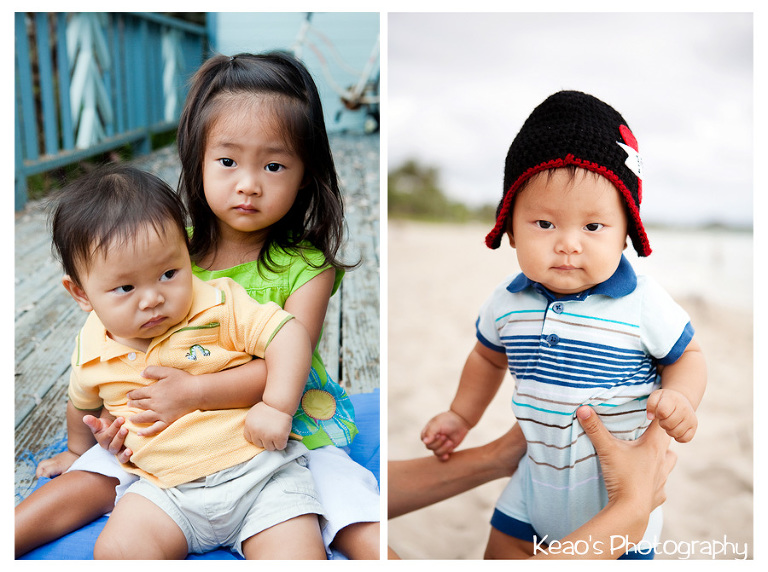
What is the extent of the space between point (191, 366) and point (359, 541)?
0.52 metres

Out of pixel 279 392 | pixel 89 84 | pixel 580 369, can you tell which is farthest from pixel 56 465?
pixel 89 84

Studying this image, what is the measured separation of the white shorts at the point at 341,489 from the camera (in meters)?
1.45

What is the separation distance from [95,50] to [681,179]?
4231 mm

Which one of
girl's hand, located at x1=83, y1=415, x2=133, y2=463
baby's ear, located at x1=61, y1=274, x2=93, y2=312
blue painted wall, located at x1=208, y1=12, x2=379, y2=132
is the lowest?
girl's hand, located at x1=83, y1=415, x2=133, y2=463

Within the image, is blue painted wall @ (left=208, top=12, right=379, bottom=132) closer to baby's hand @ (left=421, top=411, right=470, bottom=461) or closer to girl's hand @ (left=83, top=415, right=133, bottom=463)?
baby's hand @ (left=421, top=411, right=470, bottom=461)

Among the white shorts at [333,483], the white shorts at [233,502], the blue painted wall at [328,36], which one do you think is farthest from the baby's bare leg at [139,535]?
the blue painted wall at [328,36]

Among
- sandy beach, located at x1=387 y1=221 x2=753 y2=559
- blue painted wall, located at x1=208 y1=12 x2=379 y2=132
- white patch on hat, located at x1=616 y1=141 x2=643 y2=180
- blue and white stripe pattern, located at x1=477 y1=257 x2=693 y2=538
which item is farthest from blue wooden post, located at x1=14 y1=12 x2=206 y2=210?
white patch on hat, located at x1=616 y1=141 x2=643 y2=180

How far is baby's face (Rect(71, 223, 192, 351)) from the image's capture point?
1.33 metres

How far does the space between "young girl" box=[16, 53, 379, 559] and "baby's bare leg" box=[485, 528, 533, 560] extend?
1.01 feet

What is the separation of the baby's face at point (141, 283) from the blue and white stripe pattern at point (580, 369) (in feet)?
2.36

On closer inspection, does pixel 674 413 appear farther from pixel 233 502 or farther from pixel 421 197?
pixel 421 197

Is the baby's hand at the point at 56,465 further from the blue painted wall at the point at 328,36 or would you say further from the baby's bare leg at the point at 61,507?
the blue painted wall at the point at 328,36

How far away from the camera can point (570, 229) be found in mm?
1322
